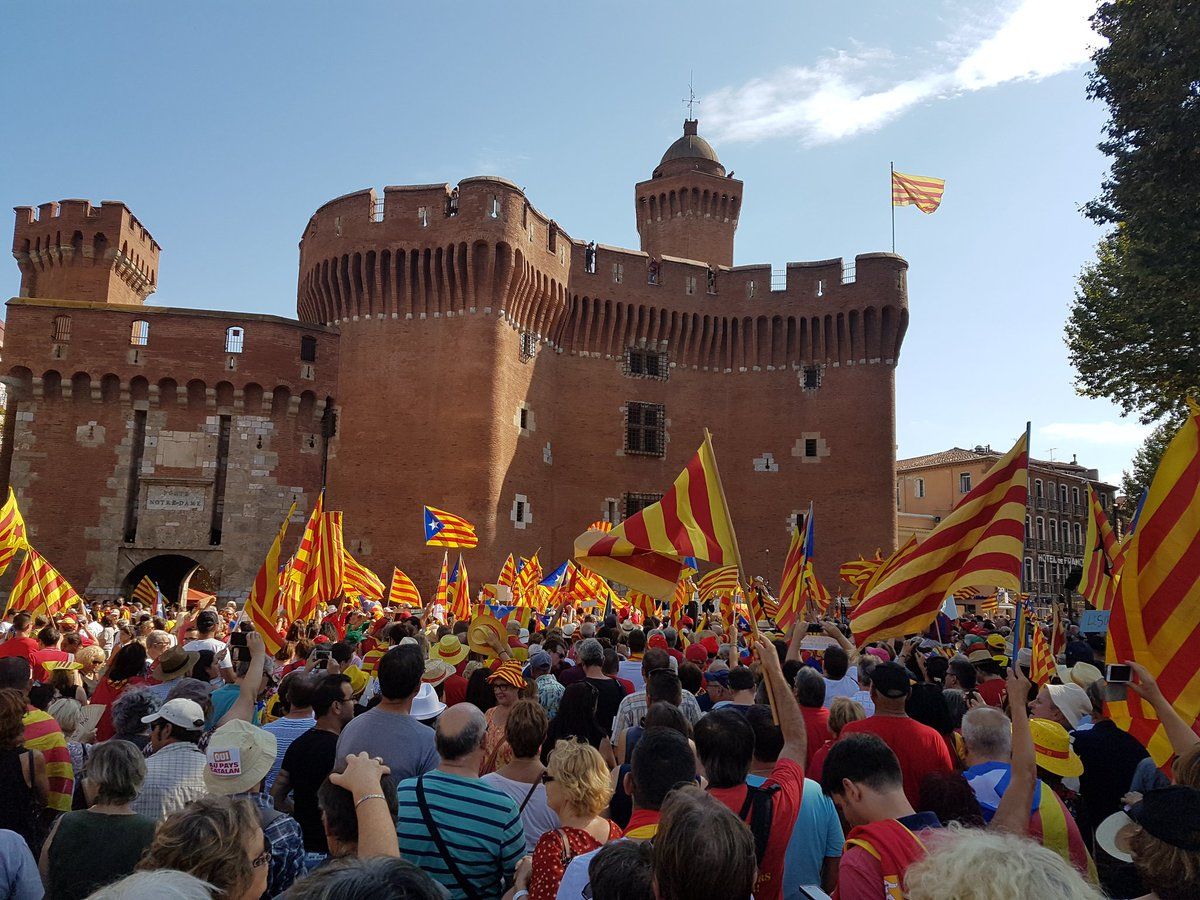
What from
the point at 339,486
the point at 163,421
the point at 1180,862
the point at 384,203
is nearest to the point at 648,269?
the point at 384,203

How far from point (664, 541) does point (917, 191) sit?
3061 centimetres

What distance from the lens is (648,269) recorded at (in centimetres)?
3609

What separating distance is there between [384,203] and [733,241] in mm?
17958

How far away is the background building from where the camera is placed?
180ft

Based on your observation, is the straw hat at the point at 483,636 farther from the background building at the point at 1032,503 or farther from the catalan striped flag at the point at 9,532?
the background building at the point at 1032,503

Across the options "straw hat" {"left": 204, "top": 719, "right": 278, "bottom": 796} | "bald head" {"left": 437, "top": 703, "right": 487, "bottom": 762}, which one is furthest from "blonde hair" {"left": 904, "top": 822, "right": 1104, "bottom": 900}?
"straw hat" {"left": 204, "top": 719, "right": 278, "bottom": 796}

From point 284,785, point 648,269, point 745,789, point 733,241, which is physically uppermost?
point 733,241

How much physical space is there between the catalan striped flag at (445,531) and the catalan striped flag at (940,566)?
48.8ft

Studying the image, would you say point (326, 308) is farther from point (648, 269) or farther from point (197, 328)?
point (648, 269)

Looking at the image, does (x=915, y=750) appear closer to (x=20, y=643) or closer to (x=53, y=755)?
(x=53, y=755)

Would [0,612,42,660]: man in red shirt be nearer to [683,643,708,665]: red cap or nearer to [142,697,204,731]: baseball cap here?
[142,697,204,731]: baseball cap

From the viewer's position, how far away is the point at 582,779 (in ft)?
11.6

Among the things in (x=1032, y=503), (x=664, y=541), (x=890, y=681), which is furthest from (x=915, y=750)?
(x=1032, y=503)

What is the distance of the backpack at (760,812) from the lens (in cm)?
351
